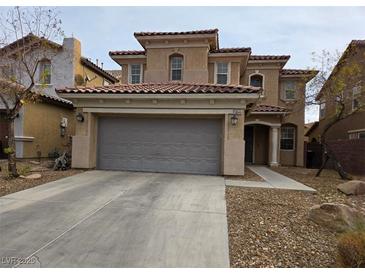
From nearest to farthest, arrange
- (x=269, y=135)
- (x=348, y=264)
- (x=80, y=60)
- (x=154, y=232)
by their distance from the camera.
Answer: (x=348, y=264) < (x=154, y=232) < (x=269, y=135) < (x=80, y=60)

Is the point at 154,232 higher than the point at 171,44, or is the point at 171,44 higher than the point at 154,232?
the point at 171,44

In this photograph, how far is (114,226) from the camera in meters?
5.10

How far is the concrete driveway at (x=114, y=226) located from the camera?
3912 millimetres

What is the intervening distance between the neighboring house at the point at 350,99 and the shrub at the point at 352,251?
32.7 feet

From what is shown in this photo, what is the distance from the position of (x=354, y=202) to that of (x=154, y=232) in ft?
18.2

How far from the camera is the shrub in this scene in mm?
3549

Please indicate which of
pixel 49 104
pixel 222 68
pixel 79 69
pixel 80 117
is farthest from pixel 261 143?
pixel 79 69

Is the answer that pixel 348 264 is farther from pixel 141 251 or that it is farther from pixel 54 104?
pixel 54 104

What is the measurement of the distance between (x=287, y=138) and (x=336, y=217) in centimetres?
1456

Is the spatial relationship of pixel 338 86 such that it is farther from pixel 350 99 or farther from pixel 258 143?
pixel 258 143

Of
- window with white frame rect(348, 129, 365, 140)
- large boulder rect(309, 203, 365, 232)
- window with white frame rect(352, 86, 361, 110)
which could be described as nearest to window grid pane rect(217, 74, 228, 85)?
window with white frame rect(352, 86, 361, 110)

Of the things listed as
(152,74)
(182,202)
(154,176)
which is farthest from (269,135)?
(182,202)

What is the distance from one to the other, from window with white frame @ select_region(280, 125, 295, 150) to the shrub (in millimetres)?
15851
